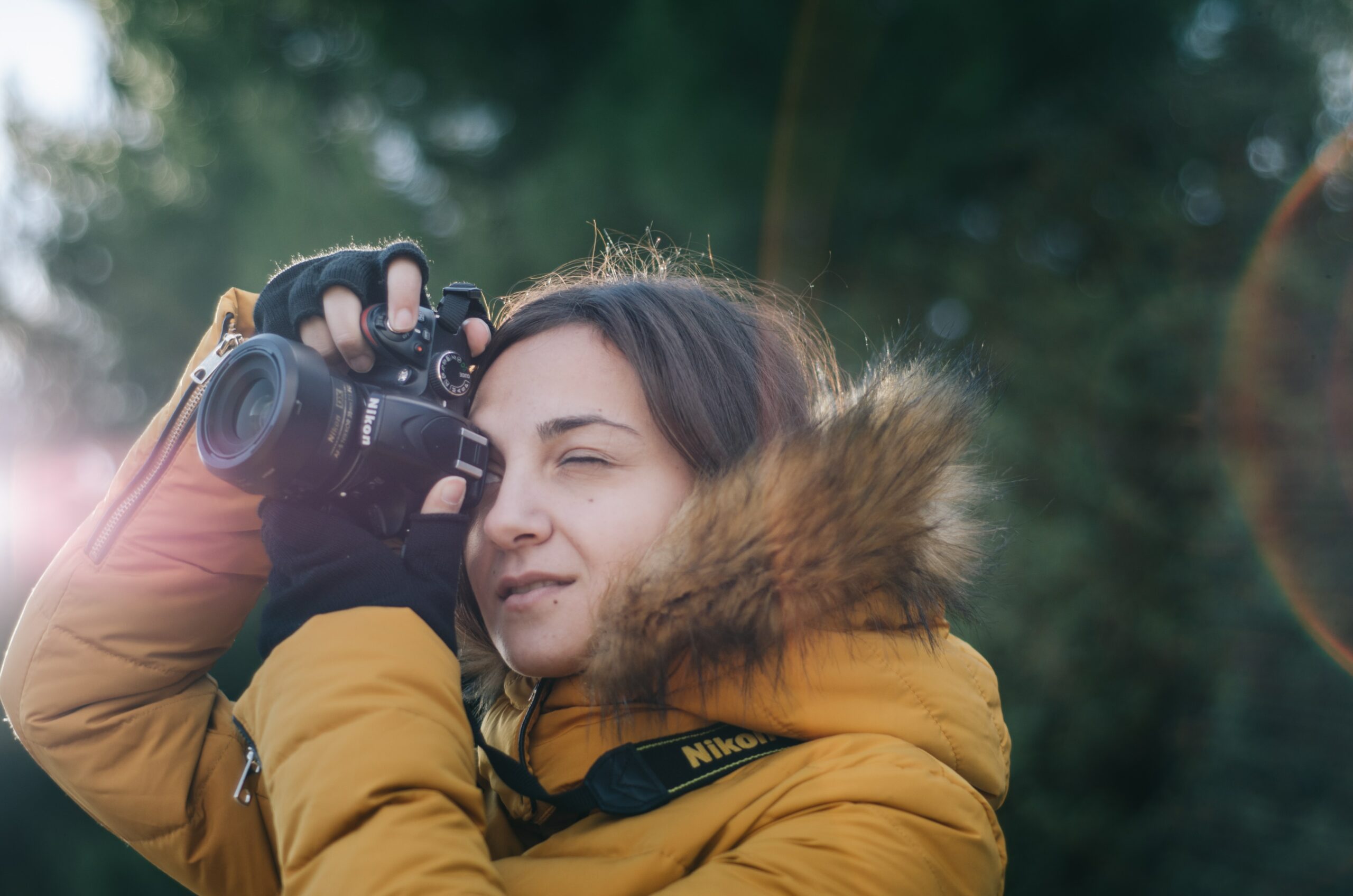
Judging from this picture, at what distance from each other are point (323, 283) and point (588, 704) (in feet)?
1.86

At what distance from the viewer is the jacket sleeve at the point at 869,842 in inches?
31.2

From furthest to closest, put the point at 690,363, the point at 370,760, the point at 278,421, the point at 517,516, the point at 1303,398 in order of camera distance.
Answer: the point at 1303,398, the point at 690,363, the point at 517,516, the point at 278,421, the point at 370,760

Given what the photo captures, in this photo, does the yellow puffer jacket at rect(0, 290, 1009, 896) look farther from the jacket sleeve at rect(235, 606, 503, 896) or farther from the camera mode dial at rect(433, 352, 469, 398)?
the camera mode dial at rect(433, 352, 469, 398)

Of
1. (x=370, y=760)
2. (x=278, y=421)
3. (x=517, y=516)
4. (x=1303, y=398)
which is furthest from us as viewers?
(x=1303, y=398)

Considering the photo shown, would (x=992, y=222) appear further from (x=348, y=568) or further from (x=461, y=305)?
(x=348, y=568)

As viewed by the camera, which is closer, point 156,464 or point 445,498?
point 445,498

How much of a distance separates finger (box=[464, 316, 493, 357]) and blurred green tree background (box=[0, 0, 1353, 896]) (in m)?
1.61

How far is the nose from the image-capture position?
1.00 metres

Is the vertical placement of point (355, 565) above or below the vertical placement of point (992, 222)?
below

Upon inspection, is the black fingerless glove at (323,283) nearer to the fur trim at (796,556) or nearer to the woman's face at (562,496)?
the woman's face at (562,496)

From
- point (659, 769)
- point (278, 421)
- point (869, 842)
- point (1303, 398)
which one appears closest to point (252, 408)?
point (278, 421)

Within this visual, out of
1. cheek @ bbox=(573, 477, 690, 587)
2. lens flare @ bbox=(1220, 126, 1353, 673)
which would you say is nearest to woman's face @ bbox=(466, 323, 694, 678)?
cheek @ bbox=(573, 477, 690, 587)


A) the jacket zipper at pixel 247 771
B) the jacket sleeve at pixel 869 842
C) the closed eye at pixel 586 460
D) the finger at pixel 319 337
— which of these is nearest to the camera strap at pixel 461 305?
the finger at pixel 319 337

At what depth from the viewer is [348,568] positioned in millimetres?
905
